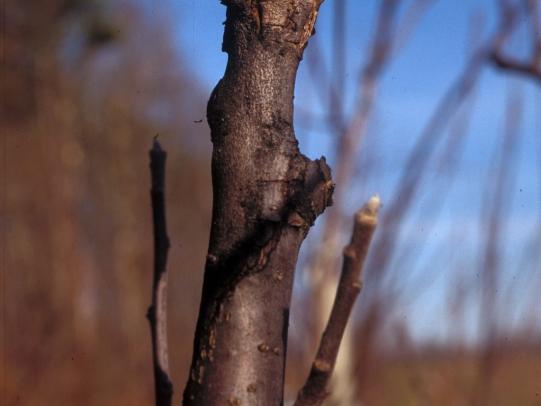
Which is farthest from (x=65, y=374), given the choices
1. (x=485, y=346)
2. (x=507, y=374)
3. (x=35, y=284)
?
(x=485, y=346)

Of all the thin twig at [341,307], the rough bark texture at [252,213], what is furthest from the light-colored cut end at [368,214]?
the rough bark texture at [252,213]

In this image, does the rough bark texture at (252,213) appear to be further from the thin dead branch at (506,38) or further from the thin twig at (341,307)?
the thin dead branch at (506,38)

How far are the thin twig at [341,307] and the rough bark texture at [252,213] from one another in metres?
0.07

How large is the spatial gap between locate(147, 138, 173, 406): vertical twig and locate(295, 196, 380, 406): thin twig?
4.4 inches

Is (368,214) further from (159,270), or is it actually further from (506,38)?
(506,38)

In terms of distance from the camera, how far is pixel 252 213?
1.61ft

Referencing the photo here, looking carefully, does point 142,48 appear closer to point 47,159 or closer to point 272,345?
point 47,159

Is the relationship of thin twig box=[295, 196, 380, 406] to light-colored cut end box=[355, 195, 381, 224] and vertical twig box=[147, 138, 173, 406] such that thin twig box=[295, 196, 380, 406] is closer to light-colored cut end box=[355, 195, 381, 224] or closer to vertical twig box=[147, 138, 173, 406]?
light-colored cut end box=[355, 195, 381, 224]

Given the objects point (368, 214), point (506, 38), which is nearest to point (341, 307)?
point (368, 214)

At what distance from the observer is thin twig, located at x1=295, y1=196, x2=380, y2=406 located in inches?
22.3

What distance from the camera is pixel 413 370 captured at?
2.08 meters

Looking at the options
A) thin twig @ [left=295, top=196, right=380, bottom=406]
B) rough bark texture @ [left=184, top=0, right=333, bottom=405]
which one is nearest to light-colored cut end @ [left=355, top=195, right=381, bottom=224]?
thin twig @ [left=295, top=196, right=380, bottom=406]

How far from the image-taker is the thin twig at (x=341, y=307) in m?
0.57

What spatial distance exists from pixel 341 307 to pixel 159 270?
0.15 metres
